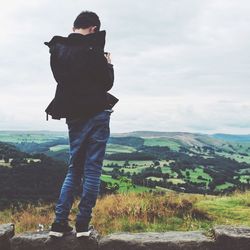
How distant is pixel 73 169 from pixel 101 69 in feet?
3.99

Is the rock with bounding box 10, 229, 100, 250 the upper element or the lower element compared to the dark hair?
lower

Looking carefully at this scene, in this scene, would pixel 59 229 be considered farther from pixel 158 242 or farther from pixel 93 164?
pixel 158 242

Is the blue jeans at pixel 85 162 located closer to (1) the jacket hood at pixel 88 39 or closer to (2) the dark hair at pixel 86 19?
(1) the jacket hood at pixel 88 39

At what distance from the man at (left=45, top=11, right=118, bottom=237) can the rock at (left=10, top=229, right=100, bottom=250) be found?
0.29 feet

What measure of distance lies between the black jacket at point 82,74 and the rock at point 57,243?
1.39 meters

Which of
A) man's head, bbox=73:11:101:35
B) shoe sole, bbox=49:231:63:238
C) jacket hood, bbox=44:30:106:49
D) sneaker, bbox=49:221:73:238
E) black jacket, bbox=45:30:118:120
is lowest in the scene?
shoe sole, bbox=49:231:63:238

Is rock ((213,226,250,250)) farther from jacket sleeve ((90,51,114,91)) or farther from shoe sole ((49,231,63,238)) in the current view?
jacket sleeve ((90,51,114,91))

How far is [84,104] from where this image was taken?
4.96 metres

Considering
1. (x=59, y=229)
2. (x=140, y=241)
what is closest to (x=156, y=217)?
(x=140, y=241)

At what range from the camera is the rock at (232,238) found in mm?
4785

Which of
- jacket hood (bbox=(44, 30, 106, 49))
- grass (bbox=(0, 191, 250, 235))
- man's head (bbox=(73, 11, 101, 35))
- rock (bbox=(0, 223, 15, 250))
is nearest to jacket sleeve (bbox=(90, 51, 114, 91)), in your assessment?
jacket hood (bbox=(44, 30, 106, 49))

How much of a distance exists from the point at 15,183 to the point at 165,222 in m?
Result: 72.4

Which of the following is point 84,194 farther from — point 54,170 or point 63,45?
point 54,170

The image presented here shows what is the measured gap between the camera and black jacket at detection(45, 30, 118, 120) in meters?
4.93
